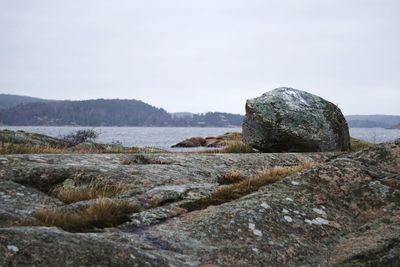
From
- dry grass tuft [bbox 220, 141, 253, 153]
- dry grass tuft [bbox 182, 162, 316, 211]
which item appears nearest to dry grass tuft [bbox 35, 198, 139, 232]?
dry grass tuft [bbox 182, 162, 316, 211]

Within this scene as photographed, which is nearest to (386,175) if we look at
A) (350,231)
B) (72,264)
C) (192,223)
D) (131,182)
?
(350,231)

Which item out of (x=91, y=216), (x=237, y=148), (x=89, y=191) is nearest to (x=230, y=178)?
(x=89, y=191)

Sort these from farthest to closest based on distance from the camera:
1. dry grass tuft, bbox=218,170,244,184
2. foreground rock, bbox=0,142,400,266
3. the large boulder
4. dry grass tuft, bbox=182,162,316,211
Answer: the large boulder, dry grass tuft, bbox=218,170,244,184, dry grass tuft, bbox=182,162,316,211, foreground rock, bbox=0,142,400,266

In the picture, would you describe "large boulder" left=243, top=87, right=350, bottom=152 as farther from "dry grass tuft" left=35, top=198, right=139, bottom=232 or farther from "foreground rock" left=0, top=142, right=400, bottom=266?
"dry grass tuft" left=35, top=198, right=139, bottom=232

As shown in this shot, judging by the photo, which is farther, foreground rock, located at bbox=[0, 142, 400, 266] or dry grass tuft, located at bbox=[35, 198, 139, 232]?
dry grass tuft, located at bbox=[35, 198, 139, 232]

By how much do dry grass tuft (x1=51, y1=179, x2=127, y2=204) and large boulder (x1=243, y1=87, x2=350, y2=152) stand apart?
959cm

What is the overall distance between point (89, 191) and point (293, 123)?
10836 millimetres

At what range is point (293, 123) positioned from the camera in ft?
57.1

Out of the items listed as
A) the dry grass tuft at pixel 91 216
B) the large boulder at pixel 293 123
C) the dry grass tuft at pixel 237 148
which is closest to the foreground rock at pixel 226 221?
the dry grass tuft at pixel 91 216

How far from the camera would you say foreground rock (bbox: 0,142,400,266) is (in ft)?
16.8

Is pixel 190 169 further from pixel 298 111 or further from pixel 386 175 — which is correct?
pixel 298 111

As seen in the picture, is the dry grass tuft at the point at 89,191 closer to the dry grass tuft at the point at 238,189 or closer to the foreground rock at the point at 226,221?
the foreground rock at the point at 226,221

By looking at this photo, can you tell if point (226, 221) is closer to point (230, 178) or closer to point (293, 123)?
point (230, 178)

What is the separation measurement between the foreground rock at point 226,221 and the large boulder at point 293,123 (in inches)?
298
